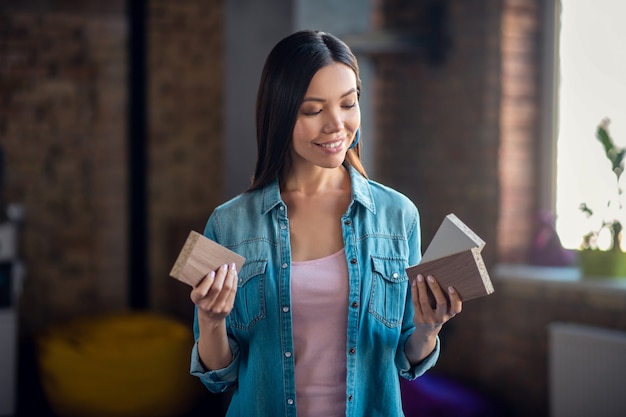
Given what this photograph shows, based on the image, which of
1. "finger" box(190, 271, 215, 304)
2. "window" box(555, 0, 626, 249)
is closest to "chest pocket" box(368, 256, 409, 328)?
"finger" box(190, 271, 215, 304)

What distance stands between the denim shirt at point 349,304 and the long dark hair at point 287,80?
0.13 m

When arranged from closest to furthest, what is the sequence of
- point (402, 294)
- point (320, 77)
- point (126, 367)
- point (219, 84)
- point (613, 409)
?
point (320, 77)
point (402, 294)
point (613, 409)
point (126, 367)
point (219, 84)

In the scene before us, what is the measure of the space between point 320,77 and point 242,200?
1.10 feet

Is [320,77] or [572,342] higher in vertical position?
[320,77]

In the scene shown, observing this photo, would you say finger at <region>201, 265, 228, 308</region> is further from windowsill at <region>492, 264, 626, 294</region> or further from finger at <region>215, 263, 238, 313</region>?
windowsill at <region>492, 264, 626, 294</region>

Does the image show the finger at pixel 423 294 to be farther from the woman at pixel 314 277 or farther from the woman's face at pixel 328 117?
the woman's face at pixel 328 117

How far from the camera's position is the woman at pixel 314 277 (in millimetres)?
1403

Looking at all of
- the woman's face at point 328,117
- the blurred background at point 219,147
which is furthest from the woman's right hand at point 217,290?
the blurred background at point 219,147

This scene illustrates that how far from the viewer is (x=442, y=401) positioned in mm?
3256

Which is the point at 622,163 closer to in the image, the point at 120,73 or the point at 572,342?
the point at 572,342

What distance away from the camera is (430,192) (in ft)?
12.9

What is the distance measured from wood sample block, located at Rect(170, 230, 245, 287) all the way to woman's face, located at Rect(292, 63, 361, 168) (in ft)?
0.86

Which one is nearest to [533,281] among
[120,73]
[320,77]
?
[320,77]

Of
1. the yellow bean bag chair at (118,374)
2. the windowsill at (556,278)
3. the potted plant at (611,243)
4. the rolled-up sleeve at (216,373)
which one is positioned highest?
the potted plant at (611,243)
